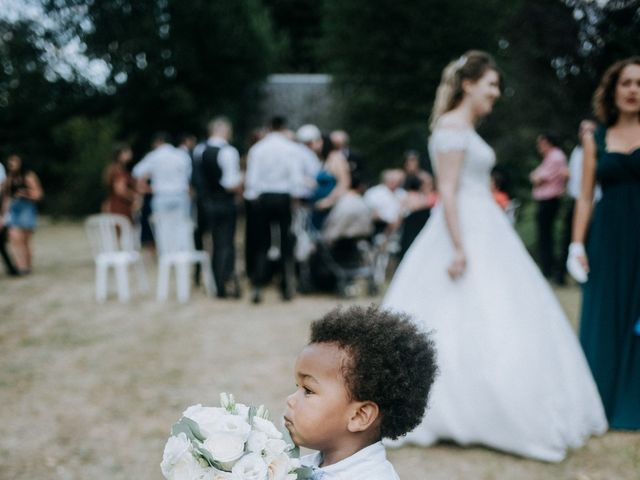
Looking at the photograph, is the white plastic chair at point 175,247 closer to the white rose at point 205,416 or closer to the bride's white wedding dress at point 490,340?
the bride's white wedding dress at point 490,340

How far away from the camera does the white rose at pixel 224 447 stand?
139 centimetres

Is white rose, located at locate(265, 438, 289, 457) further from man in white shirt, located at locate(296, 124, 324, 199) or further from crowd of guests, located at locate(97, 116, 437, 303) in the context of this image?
man in white shirt, located at locate(296, 124, 324, 199)

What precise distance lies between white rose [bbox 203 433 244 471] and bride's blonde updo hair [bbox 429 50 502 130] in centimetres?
292

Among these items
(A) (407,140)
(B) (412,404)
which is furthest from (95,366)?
(A) (407,140)

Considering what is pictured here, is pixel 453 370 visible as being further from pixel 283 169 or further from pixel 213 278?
pixel 213 278

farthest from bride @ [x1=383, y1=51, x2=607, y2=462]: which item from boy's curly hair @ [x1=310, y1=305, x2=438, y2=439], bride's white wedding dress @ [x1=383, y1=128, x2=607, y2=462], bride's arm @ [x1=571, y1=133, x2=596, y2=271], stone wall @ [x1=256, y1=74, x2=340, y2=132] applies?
stone wall @ [x1=256, y1=74, x2=340, y2=132]

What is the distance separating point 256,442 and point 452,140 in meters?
2.74

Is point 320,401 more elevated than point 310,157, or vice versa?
point 310,157

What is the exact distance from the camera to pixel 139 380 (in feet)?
17.3

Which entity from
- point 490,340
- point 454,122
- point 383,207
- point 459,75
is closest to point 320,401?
point 490,340

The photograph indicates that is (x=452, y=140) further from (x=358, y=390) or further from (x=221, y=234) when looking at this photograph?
(x=221, y=234)

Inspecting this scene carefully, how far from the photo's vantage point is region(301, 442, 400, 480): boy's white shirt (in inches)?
64.7

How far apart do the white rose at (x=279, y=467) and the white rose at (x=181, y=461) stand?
15 cm

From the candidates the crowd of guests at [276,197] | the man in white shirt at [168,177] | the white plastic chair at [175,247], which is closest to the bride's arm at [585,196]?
the crowd of guests at [276,197]
